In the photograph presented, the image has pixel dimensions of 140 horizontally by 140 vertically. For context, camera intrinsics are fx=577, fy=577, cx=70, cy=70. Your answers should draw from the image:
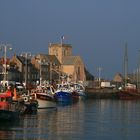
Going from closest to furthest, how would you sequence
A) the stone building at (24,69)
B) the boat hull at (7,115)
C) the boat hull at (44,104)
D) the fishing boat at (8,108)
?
the boat hull at (7,115) < the fishing boat at (8,108) < the boat hull at (44,104) < the stone building at (24,69)

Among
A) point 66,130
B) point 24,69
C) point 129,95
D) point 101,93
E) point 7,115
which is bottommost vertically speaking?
point 66,130

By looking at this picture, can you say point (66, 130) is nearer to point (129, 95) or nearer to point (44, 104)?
point (44, 104)

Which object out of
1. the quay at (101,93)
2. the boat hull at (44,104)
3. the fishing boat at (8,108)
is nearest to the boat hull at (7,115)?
the fishing boat at (8,108)

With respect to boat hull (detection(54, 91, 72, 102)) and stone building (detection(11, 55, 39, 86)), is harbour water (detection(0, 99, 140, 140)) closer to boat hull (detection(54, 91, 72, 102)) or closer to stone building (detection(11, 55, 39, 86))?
boat hull (detection(54, 91, 72, 102))

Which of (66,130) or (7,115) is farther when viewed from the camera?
(7,115)

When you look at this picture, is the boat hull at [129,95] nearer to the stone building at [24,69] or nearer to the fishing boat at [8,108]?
the stone building at [24,69]

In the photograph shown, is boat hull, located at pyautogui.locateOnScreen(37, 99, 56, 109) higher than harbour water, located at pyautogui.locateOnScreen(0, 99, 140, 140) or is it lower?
higher

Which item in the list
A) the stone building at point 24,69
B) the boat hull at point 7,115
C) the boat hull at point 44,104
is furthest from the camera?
the stone building at point 24,69

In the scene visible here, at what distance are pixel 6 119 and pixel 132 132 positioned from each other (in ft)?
41.1

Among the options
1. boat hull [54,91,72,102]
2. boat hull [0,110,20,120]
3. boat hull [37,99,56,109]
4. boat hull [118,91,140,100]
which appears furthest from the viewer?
boat hull [118,91,140,100]

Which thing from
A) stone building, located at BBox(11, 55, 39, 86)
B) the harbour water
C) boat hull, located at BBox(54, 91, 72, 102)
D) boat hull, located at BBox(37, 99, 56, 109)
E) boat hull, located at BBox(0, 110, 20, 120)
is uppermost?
stone building, located at BBox(11, 55, 39, 86)

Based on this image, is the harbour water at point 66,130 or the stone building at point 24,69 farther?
the stone building at point 24,69

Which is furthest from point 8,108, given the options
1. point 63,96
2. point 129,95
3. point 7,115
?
point 129,95

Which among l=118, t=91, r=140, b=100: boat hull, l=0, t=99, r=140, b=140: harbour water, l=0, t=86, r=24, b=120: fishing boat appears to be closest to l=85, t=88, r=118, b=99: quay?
l=118, t=91, r=140, b=100: boat hull
